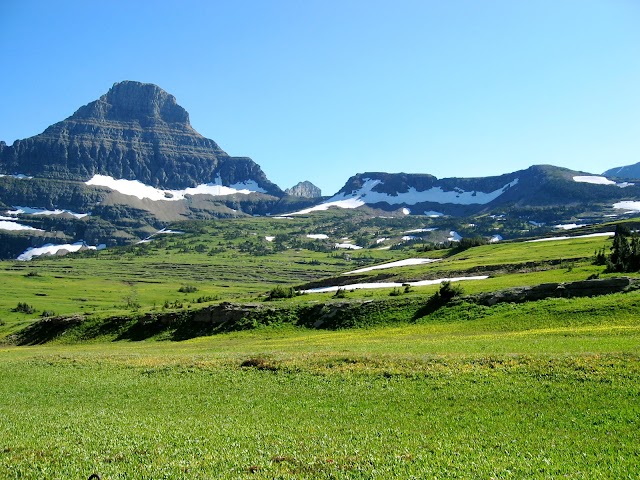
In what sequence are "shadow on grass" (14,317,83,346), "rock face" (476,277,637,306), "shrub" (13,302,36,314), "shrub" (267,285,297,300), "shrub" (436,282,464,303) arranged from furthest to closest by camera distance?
"shrub" (13,302,36,314) → "shrub" (267,285,297,300) → "shadow on grass" (14,317,83,346) → "shrub" (436,282,464,303) → "rock face" (476,277,637,306)

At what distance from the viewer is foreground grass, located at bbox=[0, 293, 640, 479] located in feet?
55.3

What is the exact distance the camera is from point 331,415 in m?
24.2

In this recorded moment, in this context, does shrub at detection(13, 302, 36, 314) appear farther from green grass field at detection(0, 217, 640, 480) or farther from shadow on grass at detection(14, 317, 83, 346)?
green grass field at detection(0, 217, 640, 480)

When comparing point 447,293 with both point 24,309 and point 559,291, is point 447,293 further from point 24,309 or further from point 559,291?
point 24,309

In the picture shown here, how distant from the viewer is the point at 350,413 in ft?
79.4

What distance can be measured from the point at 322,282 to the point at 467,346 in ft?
287

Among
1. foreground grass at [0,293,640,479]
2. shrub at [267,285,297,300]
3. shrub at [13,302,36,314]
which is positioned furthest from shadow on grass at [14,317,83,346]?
shrub at [13,302,36,314]

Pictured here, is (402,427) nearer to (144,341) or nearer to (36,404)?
(36,404)

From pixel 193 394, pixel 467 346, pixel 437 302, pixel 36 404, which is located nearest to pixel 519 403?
pixel 467 346

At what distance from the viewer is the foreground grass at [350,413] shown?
664 inches

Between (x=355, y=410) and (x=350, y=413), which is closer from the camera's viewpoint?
(x=350, y=413)

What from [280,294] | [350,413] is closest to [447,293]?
[280,294]

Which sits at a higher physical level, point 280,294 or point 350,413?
point 350,413

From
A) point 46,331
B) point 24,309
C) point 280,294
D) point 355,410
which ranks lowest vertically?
point 24,309
